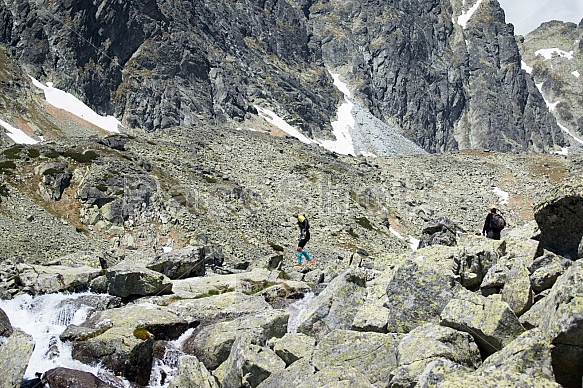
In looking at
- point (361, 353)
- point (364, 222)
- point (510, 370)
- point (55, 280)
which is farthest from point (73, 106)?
Result: point (510, 370)

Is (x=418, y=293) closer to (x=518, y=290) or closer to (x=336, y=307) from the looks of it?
(x=518, y=290)

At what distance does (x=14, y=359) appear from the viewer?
45.0ft

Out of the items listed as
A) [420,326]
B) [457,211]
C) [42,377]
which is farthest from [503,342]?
[457,211]

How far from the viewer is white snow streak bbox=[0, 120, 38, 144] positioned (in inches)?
3529

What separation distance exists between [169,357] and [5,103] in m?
104

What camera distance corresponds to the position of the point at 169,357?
55.8ft

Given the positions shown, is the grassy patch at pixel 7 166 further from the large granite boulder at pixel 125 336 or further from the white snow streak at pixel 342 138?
the white snow streak at pixel 342 138

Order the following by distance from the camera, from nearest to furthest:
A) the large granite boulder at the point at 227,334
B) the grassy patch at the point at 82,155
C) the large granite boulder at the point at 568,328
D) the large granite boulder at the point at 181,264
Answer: the large granite boulder at the point at 568,328 < the large granite boulder at the point at 227,334 < the large granite boulder at the point at 181,264 < the grassy patch at the point at 82,155

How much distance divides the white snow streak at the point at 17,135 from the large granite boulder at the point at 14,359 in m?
86.2

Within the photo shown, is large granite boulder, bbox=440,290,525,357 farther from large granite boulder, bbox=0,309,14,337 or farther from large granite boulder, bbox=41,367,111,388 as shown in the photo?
large granite boulder, bbox=0,309,14,337

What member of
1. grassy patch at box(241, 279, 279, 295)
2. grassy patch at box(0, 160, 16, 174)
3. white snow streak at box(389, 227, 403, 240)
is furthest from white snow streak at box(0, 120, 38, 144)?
grassy patch at box(241, 279, 279, 295)

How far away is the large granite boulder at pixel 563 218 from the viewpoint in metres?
10.9

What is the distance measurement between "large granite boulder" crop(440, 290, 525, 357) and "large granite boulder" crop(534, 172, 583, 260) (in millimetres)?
2148

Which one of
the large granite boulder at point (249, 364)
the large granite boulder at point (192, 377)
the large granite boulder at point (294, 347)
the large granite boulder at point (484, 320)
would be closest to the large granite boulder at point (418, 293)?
the large granite boulder at point (484, 320)
